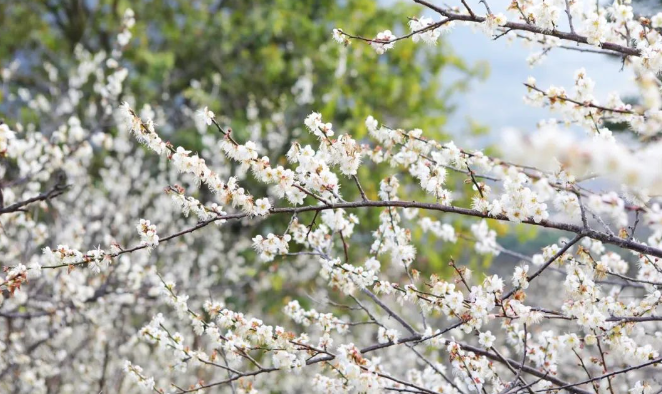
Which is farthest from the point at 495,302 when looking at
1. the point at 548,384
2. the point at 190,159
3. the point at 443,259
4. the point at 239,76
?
the point at 239,76

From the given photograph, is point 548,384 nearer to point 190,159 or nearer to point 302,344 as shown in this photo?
point 302,344

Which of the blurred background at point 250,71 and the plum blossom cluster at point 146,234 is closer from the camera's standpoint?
the plum blossom cluster at point 146,234

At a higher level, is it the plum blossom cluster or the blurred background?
the blurred background

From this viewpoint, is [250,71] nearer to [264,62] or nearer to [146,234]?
[264,62]

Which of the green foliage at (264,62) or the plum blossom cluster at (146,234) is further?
the green foliage at (264,62)

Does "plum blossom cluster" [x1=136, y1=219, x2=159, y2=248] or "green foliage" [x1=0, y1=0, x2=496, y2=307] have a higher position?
"green foliage" [x1=0, y1=0, x2=496, y2=307]

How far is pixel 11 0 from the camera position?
7.85 meters

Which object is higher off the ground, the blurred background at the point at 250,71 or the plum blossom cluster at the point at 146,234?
the blurred background at the point at 250,71

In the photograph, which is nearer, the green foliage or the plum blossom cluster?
the plum blossom cluster

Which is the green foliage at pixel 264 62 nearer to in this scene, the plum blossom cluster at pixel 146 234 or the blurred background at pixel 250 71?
the blurred background at pixel 250 71

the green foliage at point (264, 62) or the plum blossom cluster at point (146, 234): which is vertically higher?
the green foliage at point (264, 62)

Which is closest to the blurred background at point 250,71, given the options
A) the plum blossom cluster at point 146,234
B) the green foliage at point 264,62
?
the green foliage at point 264,62

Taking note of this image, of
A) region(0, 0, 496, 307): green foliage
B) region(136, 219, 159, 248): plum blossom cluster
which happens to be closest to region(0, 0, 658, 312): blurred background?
region(0, 0, 496, 307): green foliage

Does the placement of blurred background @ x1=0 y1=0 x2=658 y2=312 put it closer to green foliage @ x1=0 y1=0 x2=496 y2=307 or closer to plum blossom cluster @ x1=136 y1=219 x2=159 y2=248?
green foliage @ x1=0 y1=0 x2=496 y2=307
